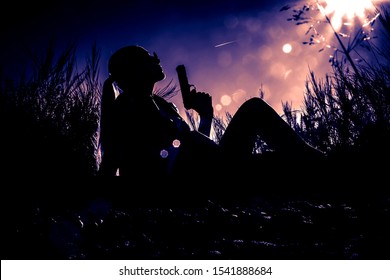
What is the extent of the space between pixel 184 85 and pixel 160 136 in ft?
2.27

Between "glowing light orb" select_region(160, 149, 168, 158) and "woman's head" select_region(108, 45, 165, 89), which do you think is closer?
"glowing light orb" select_region(160, 149, 168, 158)

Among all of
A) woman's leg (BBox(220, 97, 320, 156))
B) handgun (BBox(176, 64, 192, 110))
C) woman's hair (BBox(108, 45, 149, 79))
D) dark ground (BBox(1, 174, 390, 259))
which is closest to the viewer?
dark ground (BBox(1, 174, 390, 259))

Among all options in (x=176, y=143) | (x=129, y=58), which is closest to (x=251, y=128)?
(x=176, y=143)

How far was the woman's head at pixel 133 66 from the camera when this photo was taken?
1876 millimetres

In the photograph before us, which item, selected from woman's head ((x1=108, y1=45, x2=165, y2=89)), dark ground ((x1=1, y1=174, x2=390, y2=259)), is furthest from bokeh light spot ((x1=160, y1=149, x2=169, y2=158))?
woman's head ((x1=108, y1=45, x2=165, y2=89))

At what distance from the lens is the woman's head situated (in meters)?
1.88

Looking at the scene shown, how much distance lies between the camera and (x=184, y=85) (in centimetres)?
228

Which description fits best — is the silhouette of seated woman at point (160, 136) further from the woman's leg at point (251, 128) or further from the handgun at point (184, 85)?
the handgun at point (184, 85)

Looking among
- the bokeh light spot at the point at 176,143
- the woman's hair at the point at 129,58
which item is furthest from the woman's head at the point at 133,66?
the bokeh light spot at the point at 176,143

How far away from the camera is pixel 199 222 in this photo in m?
1.08

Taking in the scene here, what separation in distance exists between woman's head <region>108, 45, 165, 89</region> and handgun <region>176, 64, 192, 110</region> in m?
0.37

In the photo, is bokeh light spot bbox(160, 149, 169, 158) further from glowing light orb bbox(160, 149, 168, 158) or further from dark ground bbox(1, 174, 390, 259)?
dark ground bbox(1, 174, 390, 259)

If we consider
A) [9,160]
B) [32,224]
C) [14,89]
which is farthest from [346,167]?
[14,89]
